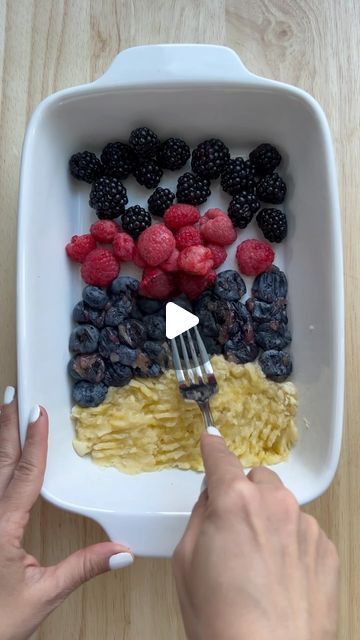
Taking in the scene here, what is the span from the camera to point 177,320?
962 mm

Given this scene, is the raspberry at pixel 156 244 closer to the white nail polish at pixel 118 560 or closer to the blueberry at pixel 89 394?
the blueberry at pixel 89 394

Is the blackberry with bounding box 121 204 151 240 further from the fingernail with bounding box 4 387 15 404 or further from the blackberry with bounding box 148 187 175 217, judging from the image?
the fingernail with bounding box 4 387 15 404

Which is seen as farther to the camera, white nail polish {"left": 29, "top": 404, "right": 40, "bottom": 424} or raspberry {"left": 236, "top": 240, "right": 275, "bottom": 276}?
raspberry {"left": 236, "top": 240, "right": 275, "bottom": 276}

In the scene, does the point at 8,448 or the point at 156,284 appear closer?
the point at 8,448

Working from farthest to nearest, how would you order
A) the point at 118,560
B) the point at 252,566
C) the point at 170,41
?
the point at 170,41 < the point at 118,560 < the point at 252,566

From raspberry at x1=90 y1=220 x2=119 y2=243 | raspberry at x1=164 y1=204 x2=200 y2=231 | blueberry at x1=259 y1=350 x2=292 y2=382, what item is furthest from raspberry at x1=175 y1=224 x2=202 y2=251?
blueberry at x1=259 y1=350 x2=292 y2=382

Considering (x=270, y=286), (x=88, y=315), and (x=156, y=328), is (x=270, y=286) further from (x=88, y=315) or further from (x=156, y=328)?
(x=88, y=315)

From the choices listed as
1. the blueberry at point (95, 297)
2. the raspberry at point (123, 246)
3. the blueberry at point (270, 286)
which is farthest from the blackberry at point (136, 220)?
the blueberry at point (270, 286)

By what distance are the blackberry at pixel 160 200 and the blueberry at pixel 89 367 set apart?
27 cm

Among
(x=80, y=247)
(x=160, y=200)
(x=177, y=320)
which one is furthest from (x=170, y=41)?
(x=177, y=320)

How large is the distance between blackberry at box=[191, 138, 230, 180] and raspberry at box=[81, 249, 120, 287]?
0.71 feet

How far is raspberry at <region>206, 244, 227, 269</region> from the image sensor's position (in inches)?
39.5

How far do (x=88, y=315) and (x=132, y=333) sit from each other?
81 mm

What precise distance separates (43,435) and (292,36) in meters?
0.82
